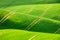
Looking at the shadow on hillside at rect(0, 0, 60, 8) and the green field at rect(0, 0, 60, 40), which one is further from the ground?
the shadow on hillside at rect(0, 0, 60, 8)

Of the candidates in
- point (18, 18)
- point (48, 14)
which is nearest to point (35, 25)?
point (18, 18)

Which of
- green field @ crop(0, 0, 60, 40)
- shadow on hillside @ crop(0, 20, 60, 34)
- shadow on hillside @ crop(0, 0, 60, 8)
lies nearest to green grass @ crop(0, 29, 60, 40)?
green field @ crop(0, 0, 60, 40)

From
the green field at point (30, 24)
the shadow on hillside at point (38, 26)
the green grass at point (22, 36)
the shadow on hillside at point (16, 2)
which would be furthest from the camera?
the shadow on hillside at point (16, 2)

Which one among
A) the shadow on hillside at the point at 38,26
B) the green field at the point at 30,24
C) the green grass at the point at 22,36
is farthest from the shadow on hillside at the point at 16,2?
the green grass at the point at 22,36

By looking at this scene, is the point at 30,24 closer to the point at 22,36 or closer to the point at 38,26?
the point at 38,26

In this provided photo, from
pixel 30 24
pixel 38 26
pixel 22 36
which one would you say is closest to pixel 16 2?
pixel 30 24

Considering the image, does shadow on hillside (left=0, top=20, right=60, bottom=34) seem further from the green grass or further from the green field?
the green grass

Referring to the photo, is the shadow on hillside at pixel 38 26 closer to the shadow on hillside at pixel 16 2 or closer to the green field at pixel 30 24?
the green field at pixel 30 24
